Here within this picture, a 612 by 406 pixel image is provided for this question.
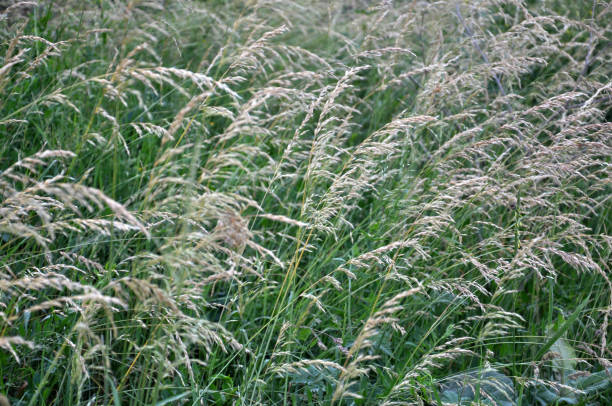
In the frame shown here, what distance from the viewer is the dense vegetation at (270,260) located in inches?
66.9

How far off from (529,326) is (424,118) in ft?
3.91

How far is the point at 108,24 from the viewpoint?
3762 millimetres

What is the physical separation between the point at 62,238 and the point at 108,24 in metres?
2.06

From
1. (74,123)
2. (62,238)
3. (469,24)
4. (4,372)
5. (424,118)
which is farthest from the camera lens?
(469,24)

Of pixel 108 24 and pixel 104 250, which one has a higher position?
pixel 108 24

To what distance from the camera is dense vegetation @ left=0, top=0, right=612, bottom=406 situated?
5.58 ft

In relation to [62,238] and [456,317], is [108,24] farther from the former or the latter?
[456,317]

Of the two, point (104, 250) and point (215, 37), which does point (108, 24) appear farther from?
point (104, 250)

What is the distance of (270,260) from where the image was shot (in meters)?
2.65

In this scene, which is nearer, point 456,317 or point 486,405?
point 486,405

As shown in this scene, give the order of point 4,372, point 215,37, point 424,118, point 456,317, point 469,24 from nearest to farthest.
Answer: point 4,372 → point 424,118 → point 456,317 → point 469,24 → point 215,37

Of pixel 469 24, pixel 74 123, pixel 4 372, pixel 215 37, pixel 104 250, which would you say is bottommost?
pixel 4 372

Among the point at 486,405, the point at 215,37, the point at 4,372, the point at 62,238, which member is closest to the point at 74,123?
the point at 62,238

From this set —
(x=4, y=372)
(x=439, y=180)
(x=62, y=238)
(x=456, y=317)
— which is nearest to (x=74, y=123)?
(x=62, y=238)
